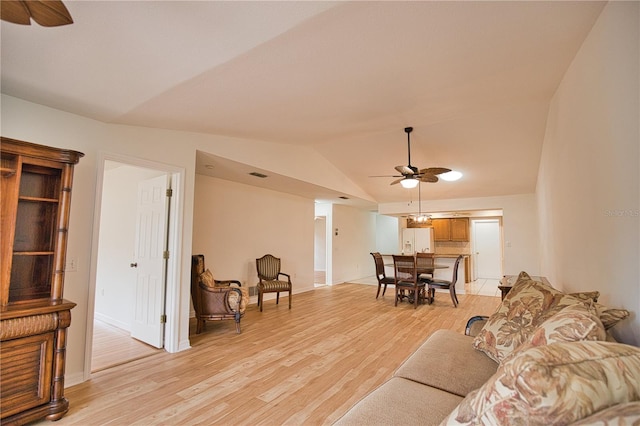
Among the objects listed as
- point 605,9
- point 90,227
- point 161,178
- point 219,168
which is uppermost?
point 605,9

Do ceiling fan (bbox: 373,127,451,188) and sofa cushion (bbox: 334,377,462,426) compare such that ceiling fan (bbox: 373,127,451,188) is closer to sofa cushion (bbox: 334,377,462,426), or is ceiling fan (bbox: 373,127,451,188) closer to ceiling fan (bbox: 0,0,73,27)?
sofa cushion (bbox: 334,377,462,426)

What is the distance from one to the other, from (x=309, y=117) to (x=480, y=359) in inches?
114

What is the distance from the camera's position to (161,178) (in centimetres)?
353

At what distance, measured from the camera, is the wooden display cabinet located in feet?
6.23

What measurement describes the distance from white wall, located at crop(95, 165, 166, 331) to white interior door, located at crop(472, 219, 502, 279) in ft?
31.8

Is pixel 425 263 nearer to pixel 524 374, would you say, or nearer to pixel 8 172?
pixel 524 374

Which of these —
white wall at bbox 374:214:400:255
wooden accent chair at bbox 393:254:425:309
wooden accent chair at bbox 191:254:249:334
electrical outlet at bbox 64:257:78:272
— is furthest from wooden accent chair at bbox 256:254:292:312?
white wall at bbox 374:214:400:255

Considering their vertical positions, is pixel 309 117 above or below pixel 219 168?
above

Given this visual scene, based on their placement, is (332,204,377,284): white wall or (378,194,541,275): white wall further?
(332,204,377,284): white wall

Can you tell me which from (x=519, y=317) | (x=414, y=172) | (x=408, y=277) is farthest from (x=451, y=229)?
(x=519, y=317)

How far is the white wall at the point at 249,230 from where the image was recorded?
4.94m

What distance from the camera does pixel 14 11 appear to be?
115 centimetres

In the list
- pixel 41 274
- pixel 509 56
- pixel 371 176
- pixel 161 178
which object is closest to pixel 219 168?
pixel 161 178

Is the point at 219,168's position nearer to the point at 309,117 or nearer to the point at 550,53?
the point at 309,117
